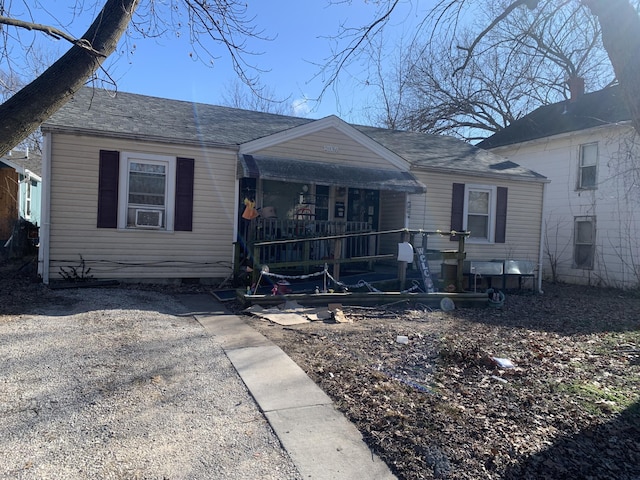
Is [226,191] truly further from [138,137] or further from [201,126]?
[138,137]

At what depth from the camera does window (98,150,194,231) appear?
29.8ft

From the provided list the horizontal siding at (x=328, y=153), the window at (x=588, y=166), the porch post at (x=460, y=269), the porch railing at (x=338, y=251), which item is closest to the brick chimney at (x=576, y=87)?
the window at (x=588, y=166)

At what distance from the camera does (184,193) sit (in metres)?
9.61

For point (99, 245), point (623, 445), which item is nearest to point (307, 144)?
point (99, 245)

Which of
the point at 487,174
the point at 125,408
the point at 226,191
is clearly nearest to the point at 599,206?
the point at 487,174

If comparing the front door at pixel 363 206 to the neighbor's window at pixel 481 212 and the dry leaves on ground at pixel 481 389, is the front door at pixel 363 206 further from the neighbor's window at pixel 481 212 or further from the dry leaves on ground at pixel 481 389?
the dry leaves on ground at pixel 481 389

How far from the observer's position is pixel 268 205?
37.7 ft

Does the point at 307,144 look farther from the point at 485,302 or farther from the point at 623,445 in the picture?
the point at 623,445

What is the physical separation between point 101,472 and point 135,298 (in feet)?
18.9

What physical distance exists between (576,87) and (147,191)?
642 inches

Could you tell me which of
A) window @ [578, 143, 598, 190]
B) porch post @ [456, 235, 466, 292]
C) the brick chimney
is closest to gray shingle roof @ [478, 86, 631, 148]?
the brick chimney

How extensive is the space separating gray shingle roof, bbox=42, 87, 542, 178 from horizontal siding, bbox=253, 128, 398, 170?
63 centimetres

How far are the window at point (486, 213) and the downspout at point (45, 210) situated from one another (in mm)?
9762

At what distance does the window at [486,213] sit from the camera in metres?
12.4
